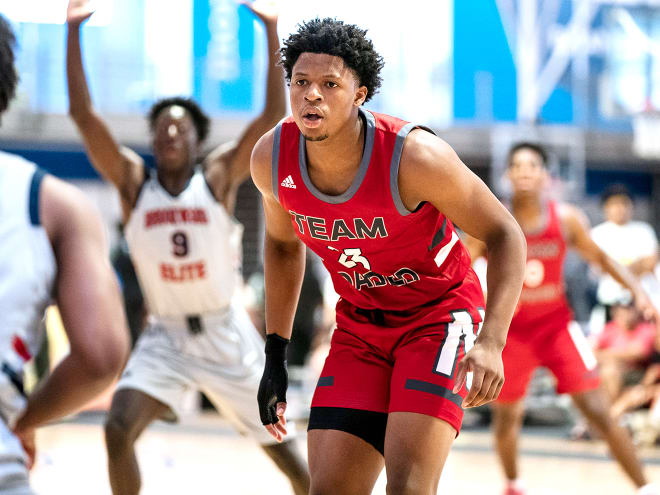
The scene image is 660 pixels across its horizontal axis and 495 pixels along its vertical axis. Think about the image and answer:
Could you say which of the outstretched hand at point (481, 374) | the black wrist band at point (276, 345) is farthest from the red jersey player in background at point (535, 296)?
the outstretched hand at point (481, 374)

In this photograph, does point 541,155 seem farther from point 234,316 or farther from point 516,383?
point 234,316

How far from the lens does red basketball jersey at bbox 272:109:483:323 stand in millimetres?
3129

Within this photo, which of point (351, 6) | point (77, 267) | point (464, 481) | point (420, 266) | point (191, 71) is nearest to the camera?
point (77, 267)

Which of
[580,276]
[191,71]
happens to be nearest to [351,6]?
[191,71]

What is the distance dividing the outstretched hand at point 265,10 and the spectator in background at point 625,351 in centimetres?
592

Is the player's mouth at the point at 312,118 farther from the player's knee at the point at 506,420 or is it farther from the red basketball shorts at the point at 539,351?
the player's knee at the point at 506,420

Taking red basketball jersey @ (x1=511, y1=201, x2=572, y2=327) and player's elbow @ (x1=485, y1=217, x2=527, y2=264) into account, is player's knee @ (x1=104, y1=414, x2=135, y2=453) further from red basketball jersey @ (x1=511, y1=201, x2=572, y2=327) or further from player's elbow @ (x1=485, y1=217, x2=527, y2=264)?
red basketball jersey @ (x1=511, y1=201, x2=572, y2=327)

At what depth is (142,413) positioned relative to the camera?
4.45m

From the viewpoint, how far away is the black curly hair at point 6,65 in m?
1.91

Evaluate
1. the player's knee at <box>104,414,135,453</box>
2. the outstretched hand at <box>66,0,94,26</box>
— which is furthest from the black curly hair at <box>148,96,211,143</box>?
the outstretched hand at <box>66,0,94,26</box>

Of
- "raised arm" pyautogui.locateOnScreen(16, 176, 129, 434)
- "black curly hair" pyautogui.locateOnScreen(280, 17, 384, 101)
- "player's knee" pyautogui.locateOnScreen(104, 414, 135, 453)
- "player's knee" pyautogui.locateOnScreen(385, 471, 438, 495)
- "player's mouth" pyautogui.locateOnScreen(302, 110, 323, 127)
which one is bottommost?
"player's knee" pyautogui.locateOnScreen(104, 414, 135, 453)

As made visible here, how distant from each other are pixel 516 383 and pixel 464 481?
4.62ft

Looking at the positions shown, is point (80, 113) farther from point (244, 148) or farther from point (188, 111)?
point (244, 148)

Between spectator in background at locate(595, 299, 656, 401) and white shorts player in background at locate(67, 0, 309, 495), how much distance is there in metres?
5.29
